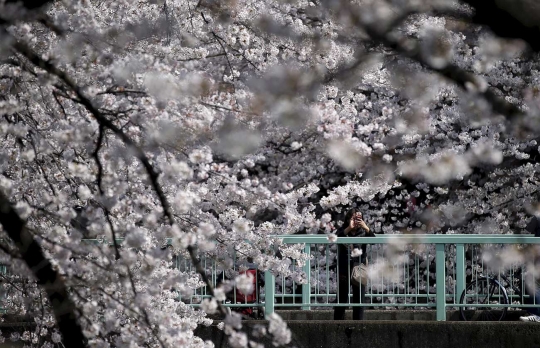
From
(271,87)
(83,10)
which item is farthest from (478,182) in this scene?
(271,87)

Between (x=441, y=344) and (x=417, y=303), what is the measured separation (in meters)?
0.55

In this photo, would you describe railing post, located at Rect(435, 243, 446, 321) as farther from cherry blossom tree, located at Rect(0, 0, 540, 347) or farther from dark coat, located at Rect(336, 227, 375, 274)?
cherry blossom tree, located at Rect(0, 0, 540, 347)

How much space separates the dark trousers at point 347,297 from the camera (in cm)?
1012

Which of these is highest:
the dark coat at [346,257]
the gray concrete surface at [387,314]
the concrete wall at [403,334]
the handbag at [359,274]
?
the dark coat at [346,257]

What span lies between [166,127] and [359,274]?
4867 mm

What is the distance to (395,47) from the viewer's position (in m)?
2.68

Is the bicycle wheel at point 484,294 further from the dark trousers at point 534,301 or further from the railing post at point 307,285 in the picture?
the railing post at point 307,285

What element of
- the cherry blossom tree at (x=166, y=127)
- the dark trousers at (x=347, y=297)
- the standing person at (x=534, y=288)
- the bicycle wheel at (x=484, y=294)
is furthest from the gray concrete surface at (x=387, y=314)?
the cherry blossom tree at (x=166, y=127)

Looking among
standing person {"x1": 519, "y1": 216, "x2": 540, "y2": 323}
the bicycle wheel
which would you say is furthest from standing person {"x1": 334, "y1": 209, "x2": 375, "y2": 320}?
standing person {"x1": 519, "y1": 216, "x2": 540, "y2": 323}

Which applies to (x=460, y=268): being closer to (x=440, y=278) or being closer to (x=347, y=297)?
(x=440, y=278)

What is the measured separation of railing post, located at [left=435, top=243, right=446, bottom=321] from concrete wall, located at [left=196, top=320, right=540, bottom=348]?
406mm

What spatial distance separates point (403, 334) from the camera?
9703 millimetres

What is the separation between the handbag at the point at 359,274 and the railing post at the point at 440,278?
73cm

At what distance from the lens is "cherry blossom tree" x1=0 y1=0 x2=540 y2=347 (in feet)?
11.2
